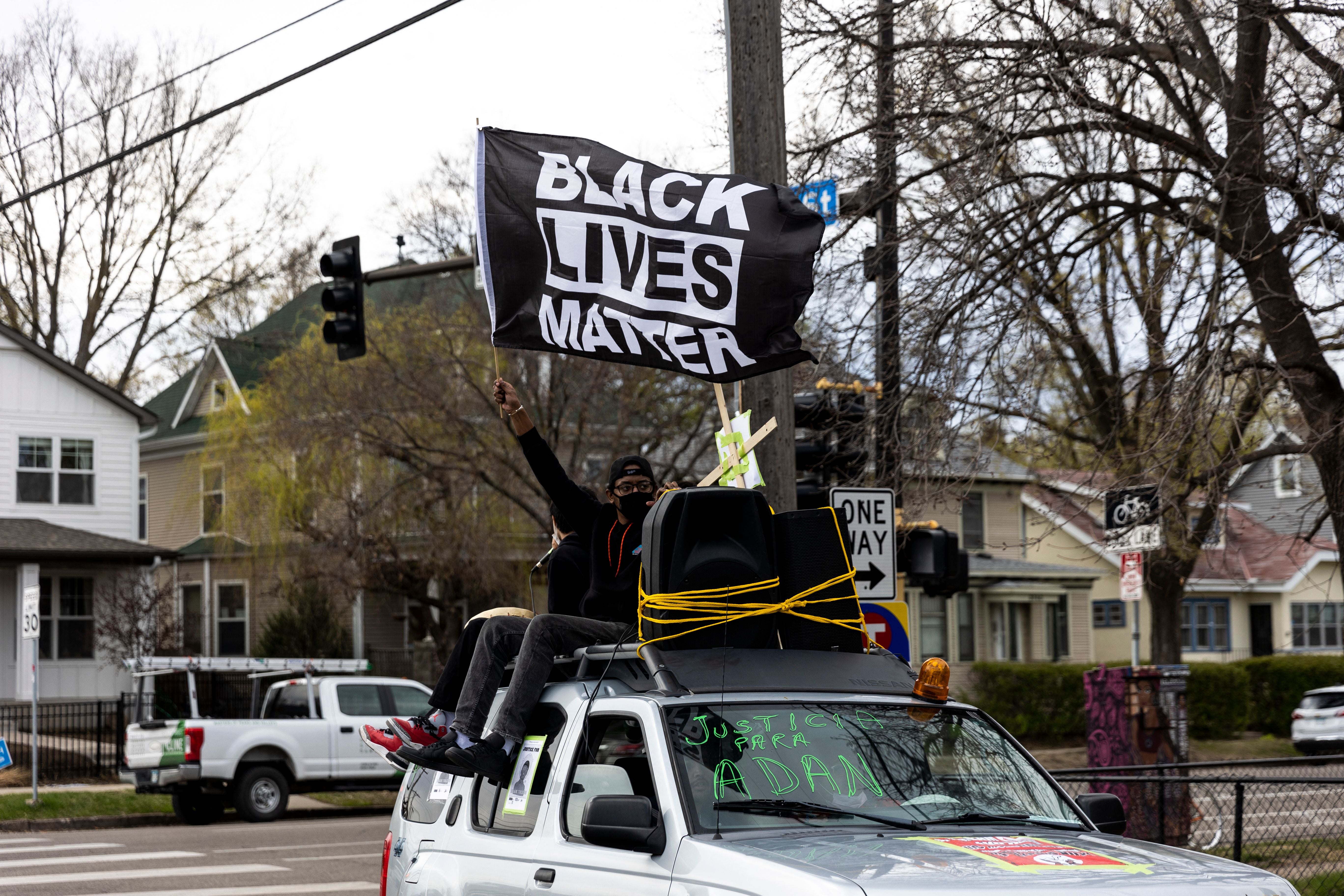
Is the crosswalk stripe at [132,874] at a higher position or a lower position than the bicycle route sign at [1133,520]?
lower

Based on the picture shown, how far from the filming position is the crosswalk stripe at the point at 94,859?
15.4 m

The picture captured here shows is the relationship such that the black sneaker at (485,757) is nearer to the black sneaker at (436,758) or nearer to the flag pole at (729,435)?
the black sneaker at (436,758)

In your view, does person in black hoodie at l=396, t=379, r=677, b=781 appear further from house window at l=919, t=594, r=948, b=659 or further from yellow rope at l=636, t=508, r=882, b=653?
house window at l=919, t=594, r=948, b=659

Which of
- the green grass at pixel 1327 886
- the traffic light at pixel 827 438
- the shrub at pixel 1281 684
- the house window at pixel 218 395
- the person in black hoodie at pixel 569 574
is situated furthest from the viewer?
the shrub at pixel 1281 684

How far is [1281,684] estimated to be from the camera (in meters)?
37.6

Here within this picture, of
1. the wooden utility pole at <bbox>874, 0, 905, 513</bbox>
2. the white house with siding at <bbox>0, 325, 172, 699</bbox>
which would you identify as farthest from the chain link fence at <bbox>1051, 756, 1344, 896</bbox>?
the white house with siding at <bbox>0, 325, 172, 699</bbox>

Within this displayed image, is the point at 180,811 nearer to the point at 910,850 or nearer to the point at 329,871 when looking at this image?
the point at 329,871

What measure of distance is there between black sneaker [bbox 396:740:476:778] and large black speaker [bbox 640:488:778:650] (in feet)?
3.11

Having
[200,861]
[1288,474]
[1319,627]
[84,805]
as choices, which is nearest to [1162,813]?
[1288,474]

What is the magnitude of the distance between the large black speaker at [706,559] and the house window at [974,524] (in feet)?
119

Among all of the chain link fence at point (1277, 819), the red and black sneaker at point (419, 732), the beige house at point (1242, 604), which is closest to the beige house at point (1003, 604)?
the beige house at point (1242, 604)

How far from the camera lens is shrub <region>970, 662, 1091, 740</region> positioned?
3378cm

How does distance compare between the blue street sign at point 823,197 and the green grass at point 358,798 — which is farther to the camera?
the green grass at point 358,798

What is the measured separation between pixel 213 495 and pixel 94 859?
70.1 feet
